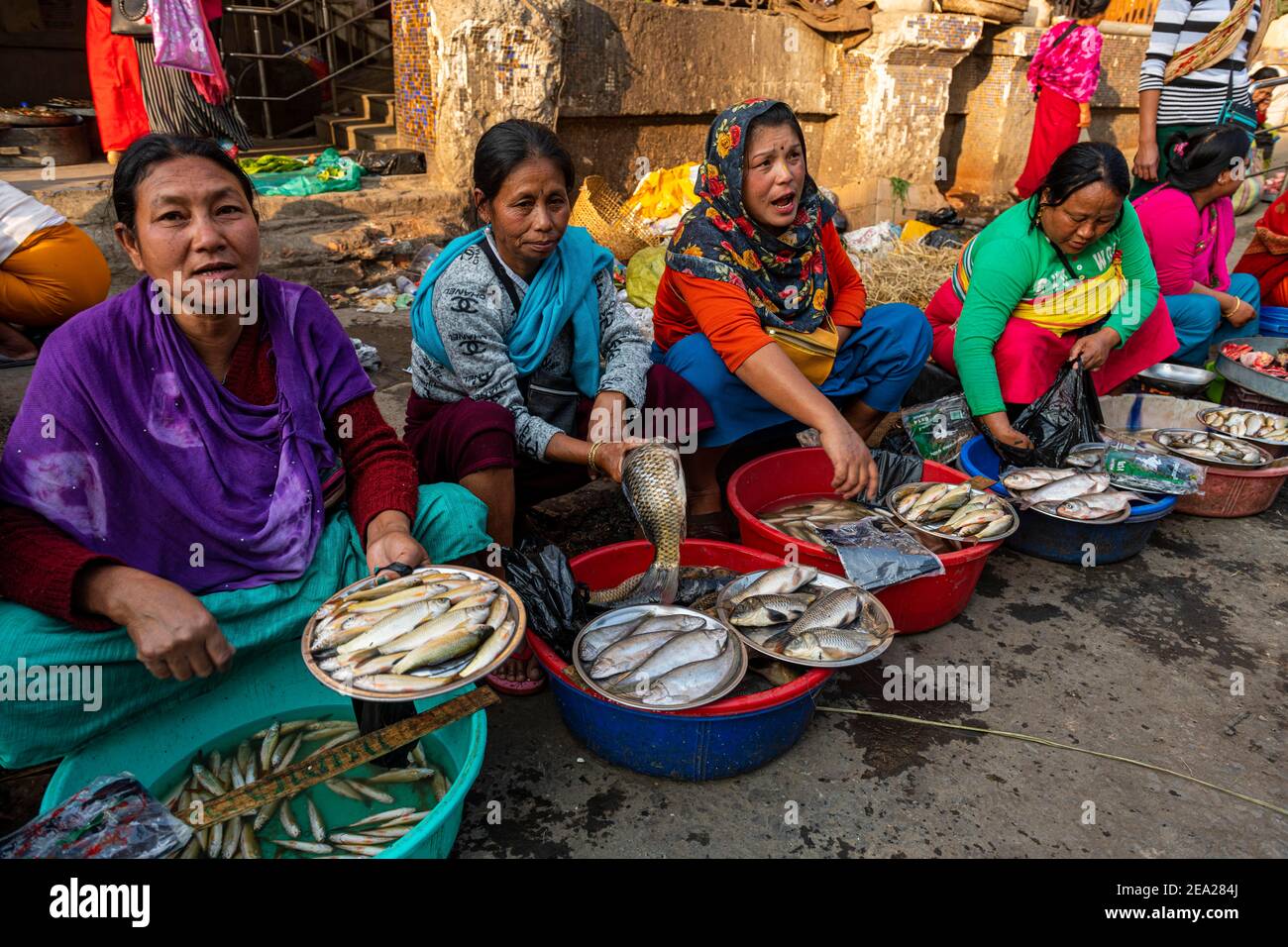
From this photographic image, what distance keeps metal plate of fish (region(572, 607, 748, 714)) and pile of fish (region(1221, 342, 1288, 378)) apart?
3641 mm

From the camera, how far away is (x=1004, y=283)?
3.57m

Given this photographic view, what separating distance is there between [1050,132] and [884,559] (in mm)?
6560

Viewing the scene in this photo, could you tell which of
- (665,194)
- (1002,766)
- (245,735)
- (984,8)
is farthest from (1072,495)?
(984,8)

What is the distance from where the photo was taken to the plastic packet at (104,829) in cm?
151

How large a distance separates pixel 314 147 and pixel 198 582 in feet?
22.8

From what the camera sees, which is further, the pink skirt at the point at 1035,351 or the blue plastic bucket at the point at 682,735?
the pink skirt at the point at 1035,351

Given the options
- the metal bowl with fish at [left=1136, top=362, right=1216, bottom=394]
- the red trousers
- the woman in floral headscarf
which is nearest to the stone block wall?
the red trousers

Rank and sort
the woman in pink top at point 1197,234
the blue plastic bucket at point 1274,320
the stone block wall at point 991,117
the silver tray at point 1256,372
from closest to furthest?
the silver tray at point 1256,372
the woman in pink top at point 1197,234
the blue plastic bucket at point 1274,320
the stone block wall at point 991,117

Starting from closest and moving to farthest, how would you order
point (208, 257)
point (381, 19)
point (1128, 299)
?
point (208, 257), point (1128, 299), point (381, 19)

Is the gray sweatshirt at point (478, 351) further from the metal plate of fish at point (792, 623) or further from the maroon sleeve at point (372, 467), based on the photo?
the metal plate of fish at point (792, 623)

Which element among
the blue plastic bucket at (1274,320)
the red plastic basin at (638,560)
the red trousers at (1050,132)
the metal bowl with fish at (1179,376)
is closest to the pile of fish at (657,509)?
the red plastic basin at (638,560)

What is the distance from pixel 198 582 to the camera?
6.63ft
